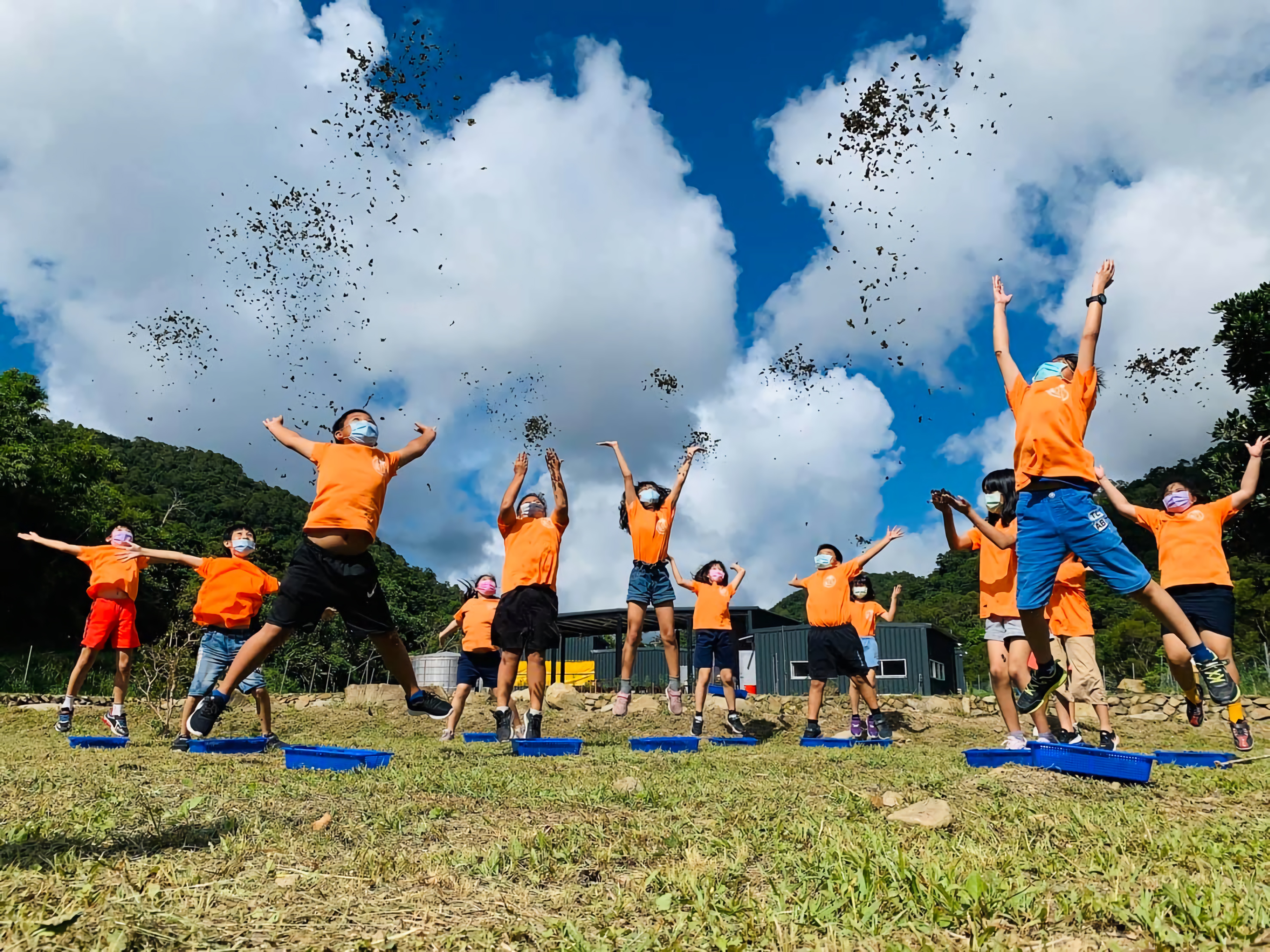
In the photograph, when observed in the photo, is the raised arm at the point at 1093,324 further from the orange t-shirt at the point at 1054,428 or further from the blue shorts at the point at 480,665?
the blue shorts at the point at 480,665

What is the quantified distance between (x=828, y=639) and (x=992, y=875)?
732 centimetres

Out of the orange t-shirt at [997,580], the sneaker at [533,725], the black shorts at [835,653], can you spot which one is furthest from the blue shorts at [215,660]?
the orange t-shirt at [997,580]

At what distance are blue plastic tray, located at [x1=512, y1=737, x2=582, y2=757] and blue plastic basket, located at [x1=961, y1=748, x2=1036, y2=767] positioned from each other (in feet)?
9.67

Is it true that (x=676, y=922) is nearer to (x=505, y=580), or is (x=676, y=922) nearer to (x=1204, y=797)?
(x=1204, y=797)

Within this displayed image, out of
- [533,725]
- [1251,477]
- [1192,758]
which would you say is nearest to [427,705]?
[533,725]

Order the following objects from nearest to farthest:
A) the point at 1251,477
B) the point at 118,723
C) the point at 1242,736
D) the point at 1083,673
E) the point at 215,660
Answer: the point at 1242,736, the point at 1251,477, the point at 1083,673, the point at 215,660, the point at 118,723

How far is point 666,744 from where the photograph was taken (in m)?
7.78

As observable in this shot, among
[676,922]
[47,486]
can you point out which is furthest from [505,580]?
[47,486]

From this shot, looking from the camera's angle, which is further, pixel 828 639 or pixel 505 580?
pixel 828 639

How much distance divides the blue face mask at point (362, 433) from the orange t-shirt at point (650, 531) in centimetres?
375

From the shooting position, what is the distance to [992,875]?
2223mm

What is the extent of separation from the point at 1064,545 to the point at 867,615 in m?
8.24

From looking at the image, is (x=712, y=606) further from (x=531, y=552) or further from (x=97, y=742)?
(x=97, y=742)

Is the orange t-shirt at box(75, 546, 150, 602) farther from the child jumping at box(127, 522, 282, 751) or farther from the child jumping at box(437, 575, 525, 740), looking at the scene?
the child jumping at box(437, 575, 525, 740)
